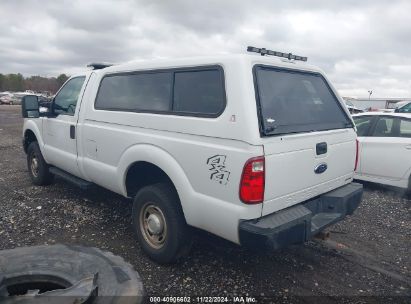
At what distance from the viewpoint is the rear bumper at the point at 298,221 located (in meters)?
2.68

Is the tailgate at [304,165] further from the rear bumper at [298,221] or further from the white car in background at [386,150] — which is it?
the white car in background at [386,150]

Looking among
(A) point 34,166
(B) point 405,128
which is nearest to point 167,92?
(A) point 34,166

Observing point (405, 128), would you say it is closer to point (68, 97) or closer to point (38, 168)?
point (68, 97)

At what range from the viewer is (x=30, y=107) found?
17.0ft

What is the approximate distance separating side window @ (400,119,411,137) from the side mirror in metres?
5.97

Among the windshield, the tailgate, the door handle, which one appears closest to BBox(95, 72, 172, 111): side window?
the door handle

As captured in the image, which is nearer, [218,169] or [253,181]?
[253,181]

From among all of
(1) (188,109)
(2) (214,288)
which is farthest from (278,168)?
(2) (214,288)

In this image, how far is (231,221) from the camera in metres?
2.78

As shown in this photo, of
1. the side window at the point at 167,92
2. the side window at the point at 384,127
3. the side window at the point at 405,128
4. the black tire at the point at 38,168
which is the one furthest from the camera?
the side window at the point at 384,127

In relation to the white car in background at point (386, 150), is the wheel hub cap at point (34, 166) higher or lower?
lower

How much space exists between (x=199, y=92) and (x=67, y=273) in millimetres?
1844

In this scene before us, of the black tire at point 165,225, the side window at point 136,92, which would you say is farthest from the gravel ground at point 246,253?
the side window at point 136,92

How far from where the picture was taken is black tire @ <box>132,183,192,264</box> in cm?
328
